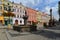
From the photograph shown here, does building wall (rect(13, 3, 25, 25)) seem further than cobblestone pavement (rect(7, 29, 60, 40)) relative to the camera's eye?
Yes

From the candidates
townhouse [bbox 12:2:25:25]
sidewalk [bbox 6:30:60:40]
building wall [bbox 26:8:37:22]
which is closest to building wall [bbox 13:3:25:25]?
townhouse [bbox 12:2:25:25]

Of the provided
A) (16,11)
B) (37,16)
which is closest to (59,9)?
(16,11)

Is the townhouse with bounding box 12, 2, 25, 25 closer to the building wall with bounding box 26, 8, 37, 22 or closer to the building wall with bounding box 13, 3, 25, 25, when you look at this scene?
the building wall with bounding box 13, 3, 25, 25

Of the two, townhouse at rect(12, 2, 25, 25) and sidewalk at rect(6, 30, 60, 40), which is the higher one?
townhouse at rect(12, 2, 25, 25)

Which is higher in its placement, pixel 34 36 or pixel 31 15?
pixel 31 15

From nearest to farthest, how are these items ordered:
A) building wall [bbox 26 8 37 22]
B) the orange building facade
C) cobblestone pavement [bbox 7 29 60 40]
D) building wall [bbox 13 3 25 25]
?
cobblestone pavement [bbox 7 29 60 40], building wall [bbox 13 3 25 25], the orange building facade, building wall [bbox 26 8 37 22]

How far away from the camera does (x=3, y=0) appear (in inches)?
3280

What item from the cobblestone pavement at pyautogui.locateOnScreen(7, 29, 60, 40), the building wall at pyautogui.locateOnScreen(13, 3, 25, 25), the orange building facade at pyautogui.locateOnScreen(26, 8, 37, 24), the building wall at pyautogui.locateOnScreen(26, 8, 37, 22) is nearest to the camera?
the cobblestone pavement at pyautogui.locateOnScreen(7, 29, 60, 40)

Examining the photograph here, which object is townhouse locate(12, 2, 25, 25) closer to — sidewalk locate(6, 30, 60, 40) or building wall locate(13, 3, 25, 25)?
building wall locate(13, 3, 25, 25)

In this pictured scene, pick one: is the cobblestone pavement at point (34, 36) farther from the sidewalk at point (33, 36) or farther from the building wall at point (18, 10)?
the building wall at point (18, 10)

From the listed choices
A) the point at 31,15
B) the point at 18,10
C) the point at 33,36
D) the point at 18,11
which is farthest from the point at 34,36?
the point at 31,15

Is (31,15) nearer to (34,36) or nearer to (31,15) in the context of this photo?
(31,15)

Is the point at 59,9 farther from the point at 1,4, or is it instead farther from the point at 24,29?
the point at 24,29

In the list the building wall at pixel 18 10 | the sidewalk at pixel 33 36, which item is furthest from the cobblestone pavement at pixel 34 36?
the building wall at pixel 18 10
